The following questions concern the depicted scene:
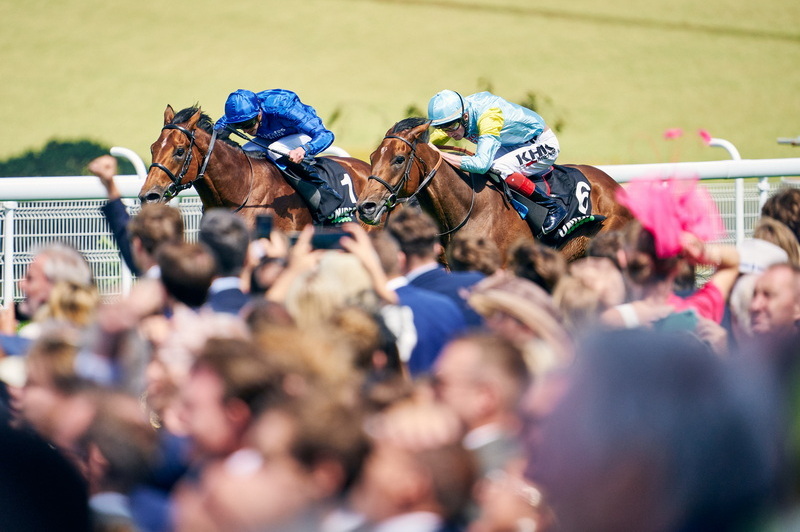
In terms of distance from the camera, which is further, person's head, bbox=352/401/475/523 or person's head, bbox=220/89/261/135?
person's head, bbox=220/89/261/135

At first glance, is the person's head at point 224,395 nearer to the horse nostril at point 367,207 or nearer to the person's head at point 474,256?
the person's head at point 474,256

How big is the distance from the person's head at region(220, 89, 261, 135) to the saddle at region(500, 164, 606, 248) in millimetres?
1796

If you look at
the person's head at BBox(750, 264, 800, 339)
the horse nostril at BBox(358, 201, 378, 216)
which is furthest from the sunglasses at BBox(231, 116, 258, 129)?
the person's head at BBox(750, 264, 800, 339)

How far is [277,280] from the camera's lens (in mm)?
3547

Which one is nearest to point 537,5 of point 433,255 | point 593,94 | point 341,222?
point 593,94

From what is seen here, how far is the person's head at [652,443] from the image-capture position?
183cm

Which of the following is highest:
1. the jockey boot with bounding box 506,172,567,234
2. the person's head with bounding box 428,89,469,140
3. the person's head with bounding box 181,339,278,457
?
the person's head with bounding box 181,339,278,457

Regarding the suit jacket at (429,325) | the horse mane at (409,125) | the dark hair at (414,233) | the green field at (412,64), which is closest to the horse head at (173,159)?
the horse mane at (409,125)

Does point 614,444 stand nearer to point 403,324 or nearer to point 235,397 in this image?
point 235,397

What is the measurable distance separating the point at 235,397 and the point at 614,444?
78 cm

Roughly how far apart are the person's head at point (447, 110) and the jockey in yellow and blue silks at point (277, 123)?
90cm

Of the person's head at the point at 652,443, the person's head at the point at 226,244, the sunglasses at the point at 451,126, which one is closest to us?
the person's head at the point at 652,443

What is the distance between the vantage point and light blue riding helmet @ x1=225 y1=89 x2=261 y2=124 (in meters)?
6.61

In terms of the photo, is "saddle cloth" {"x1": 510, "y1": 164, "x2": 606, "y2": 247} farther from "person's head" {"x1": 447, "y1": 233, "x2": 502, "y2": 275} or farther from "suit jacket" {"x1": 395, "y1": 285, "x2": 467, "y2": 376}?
"suit jacket" {"x1": 395, "y1": 285, "x2": 467, "y2": 376}
